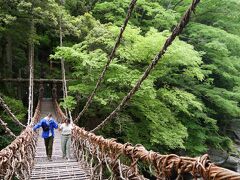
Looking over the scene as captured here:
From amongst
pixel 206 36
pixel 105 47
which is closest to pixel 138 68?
pixel 105 47

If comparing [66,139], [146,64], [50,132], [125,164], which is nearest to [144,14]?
[146,64]

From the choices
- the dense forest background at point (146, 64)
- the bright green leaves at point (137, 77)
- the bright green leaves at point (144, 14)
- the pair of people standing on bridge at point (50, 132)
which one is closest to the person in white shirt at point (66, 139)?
the pair of people standing on bridge at point (50, 132)

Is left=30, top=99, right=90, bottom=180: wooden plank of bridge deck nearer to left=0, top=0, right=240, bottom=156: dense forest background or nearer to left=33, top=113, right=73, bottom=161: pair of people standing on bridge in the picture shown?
left=33, top=113, right=73, bottom=161: pair of people standing on bridge

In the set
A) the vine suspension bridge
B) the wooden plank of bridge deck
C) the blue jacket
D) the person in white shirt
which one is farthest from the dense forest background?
the vine suspension bridge

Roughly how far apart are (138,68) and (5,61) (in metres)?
9.28

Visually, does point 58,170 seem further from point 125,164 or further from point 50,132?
point 125,164

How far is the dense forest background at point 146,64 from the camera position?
424 inches

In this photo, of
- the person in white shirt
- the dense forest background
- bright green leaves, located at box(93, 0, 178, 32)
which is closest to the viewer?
the person in white shirt

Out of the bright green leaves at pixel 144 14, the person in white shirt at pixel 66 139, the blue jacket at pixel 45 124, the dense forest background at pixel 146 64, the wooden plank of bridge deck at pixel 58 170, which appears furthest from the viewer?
the bright green leaves at pixel 144 14

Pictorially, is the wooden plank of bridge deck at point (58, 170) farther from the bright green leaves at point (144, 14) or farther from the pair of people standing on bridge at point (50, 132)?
the bright green leaves at point (144, 14)

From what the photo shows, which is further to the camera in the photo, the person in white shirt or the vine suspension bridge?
the person in white shirt

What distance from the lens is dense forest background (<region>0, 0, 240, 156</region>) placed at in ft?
35.3

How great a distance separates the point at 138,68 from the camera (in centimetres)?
1144

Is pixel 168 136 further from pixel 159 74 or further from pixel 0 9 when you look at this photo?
pixel 0 9
